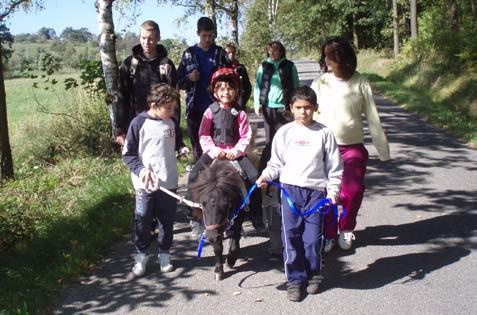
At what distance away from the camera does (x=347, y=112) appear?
463cm

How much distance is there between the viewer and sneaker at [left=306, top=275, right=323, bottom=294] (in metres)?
4.04

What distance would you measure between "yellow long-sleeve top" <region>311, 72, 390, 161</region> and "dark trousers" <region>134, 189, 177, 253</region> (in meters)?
1.73

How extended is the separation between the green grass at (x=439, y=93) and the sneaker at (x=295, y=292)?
7.03 meters

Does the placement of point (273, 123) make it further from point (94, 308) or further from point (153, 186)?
point (94, 308)

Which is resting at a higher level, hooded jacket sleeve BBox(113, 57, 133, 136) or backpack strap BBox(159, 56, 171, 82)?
backpack strap BBox(159, 56, 171, 82)

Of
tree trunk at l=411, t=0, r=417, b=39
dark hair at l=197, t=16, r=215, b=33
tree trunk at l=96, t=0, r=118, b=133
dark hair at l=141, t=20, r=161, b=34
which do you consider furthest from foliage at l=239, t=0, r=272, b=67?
dark hair at l=141, t=20, r=161, b=34

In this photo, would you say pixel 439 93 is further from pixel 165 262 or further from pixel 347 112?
pixel 165 262

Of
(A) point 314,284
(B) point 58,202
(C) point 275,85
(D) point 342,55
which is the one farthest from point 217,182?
(C) point 275,85

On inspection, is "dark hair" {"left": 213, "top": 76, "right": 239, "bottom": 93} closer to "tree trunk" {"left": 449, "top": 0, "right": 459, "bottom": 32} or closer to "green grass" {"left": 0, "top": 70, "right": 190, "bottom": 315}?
"green grass" {"left": 0, "top": 70, "right": 190, "bottom": 315}

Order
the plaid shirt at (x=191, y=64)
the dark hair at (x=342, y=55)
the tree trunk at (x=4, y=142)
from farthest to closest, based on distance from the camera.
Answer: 1. the tree trunk at (x=4, y=142)
2. the plaid shirt at (x=191, y=64)
3. the dark hair at (x=342, y=55)

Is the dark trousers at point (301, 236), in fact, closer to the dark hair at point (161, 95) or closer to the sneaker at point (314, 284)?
the sneaker at point (314, 284)

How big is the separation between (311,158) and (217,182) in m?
0.84

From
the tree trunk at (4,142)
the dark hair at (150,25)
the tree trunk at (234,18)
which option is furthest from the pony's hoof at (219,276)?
the tree trunk at (234,18)

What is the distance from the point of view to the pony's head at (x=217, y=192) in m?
4.03
